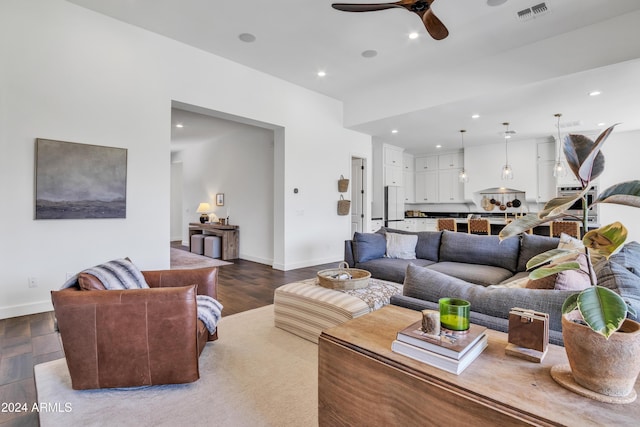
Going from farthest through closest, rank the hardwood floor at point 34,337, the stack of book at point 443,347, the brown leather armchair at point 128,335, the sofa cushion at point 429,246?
the sofa cushion at point 429,246
the hardwood floor at point 34,337
the brown leather armchair at point 128,335
the stack of book at point 443,347

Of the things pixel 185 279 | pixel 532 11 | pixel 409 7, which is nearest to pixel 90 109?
pixel 185 279

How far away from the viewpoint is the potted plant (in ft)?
2.50

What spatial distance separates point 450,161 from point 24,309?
923cm

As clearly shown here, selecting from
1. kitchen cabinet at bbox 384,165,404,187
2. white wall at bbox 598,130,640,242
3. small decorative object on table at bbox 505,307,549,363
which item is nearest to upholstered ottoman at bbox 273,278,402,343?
small decorative object on table at bbox 505,307,549,363

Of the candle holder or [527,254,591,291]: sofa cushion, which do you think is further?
[527,254,591,291]: sofa cushion

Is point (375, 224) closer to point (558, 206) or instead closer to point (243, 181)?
point (243, 181)

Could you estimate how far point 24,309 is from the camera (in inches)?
128

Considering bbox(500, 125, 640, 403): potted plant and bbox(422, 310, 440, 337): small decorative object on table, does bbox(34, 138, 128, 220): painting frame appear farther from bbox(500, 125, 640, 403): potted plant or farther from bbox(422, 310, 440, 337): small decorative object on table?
bbox(500, 125, 640, 403): potted plant

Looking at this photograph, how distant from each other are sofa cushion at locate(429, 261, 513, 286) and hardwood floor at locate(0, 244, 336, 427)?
6.96 ft

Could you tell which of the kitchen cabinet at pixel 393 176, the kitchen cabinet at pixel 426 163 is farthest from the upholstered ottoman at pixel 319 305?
the kitchen cabinet at pixel 426 163

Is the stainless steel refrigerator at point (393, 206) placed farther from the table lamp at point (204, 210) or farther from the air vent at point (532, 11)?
the air vent at point (532, 11)

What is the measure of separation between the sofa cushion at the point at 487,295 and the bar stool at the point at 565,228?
4.23m

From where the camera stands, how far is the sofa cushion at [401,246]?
14.0 ft

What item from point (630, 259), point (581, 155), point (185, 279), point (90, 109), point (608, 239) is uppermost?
point (90, 109)
